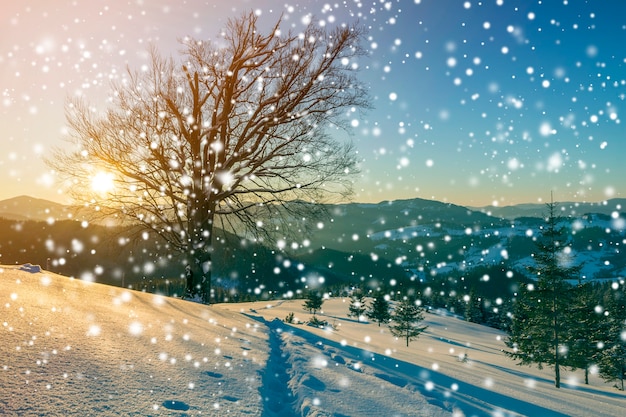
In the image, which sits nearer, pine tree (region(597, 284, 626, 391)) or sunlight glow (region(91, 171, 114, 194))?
sunlight glow (region(91, 171, 114, 194))

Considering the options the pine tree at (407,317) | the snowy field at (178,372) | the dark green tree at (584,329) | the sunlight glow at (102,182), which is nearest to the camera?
the snowy field at (178,372)

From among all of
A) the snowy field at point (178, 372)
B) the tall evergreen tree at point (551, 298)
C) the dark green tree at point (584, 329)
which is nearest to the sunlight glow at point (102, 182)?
the snowy field at point (178, 372)

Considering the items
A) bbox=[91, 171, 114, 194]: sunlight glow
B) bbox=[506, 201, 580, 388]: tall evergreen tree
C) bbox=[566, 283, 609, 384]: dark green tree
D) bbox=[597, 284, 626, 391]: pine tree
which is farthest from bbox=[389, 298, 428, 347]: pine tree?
bbox=[91, 171, 114, 194]: sunlight glow

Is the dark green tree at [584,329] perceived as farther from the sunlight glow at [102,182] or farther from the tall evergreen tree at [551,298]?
the sunlight glow at [102,182]

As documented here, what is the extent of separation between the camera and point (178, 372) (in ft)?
10.8

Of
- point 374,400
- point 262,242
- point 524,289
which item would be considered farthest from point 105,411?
point 524,289

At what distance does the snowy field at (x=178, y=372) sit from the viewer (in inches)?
99.7

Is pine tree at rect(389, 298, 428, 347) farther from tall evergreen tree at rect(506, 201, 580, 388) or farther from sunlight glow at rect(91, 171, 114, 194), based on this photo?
Answer: sunlight glow at rect(91, 171, 114, 194)

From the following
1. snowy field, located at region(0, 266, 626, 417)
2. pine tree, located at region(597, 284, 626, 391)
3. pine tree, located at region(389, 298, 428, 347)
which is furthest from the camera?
pine tree, located at region(389, 298, 428, 347)

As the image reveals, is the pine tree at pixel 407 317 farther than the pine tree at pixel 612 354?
Yes

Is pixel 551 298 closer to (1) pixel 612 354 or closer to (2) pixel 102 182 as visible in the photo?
(2) pixel 102 182

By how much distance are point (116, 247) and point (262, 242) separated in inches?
158

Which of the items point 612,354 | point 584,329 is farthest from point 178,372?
point 612,354

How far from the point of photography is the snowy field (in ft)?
8.30
